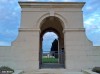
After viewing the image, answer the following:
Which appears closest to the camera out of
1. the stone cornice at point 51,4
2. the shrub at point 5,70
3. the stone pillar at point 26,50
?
the shrub at point 5,70

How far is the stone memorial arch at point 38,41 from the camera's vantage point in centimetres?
1445

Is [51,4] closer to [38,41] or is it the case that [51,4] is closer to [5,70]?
[38,41]

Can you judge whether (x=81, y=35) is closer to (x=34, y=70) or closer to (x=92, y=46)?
(x=92, y=46)

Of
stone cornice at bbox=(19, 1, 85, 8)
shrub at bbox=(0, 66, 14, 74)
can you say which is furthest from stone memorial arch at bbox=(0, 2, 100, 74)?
shrub at bbox=(0, 66, 14, 74)

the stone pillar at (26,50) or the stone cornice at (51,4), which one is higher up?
the stone cornice at (51,4)

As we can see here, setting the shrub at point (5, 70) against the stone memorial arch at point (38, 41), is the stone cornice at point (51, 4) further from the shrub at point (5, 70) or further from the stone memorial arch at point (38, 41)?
the shrub at point (5, 70)

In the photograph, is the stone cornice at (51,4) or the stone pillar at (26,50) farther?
the stone cornice at (51,4)

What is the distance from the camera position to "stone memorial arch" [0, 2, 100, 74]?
47.4ft

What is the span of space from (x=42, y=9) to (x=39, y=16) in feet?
2.28

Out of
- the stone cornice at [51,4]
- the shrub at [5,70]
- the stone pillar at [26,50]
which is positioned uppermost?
the stone cornice at [51,4]

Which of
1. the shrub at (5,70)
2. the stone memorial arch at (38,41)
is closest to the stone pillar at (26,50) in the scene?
the stone memorial arch at (38,41)

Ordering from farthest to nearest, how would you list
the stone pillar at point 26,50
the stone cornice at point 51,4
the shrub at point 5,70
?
the stone cornice at point 51,4 < the stone pillar at point 26,50 < the shrub at point 5,70

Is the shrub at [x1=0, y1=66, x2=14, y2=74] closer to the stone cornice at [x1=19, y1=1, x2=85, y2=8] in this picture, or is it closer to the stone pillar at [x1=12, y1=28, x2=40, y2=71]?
the stone pillar at [x1=12, y1=28, x2=40, y2=71]

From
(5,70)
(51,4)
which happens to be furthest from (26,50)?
(51,4)
